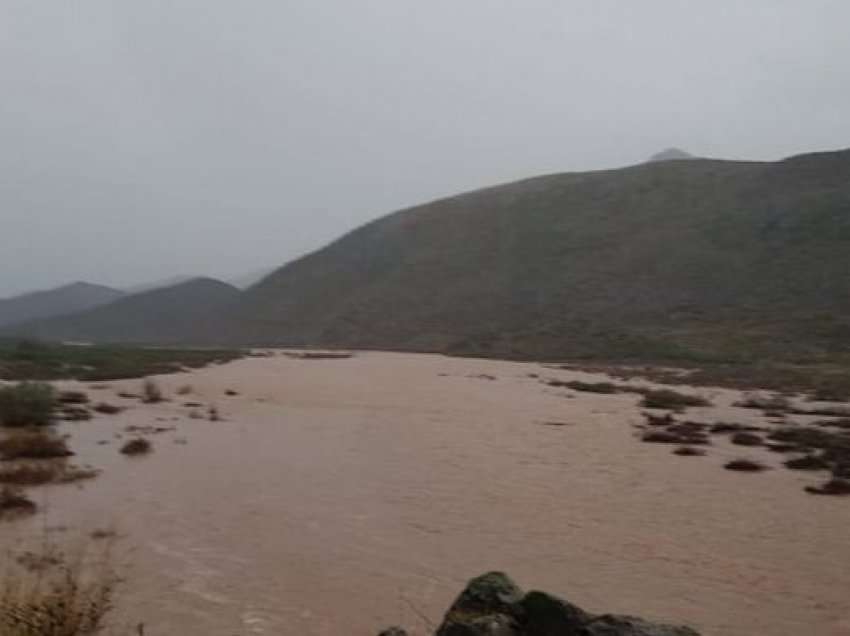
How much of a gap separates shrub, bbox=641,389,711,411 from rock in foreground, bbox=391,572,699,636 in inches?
833

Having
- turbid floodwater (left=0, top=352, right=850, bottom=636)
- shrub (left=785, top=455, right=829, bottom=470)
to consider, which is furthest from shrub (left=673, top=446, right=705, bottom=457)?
shrub (left=785, top=455, right=829, bottom=470)

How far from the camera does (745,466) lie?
14.8m

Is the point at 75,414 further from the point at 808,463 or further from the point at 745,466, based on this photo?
the point at 808,463

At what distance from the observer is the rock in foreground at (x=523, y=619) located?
16.6 ft

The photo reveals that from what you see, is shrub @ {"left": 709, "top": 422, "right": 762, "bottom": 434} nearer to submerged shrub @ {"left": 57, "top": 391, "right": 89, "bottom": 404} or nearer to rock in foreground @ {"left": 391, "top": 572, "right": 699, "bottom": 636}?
rock in foreground @ {"left": 391, "top": 572, "right": 699, "bottom": 636}

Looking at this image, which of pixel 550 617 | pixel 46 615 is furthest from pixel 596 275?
pixel 46 615

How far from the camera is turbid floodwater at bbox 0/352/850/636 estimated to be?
747cm

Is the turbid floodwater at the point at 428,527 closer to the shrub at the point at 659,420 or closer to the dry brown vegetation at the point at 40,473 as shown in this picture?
the dry brown vegetation at the point at 40,473

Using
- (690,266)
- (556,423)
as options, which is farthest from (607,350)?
(556,423)

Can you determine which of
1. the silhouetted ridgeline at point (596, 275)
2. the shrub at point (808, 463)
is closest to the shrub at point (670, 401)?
the shrub at point (808, 463)

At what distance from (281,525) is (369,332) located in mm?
83598

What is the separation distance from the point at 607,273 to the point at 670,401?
59965mm

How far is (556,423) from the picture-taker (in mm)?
21422

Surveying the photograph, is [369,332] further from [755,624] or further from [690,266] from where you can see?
[755,624]
